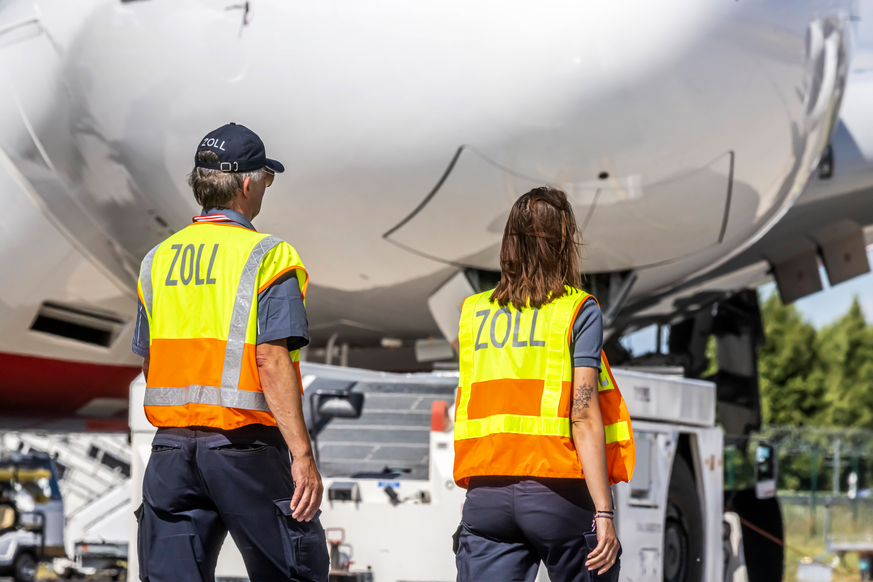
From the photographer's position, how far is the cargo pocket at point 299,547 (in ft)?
7.75

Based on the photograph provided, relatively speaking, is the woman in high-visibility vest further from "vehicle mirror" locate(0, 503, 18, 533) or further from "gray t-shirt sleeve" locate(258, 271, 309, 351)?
"vehicle mirror" locate(0, 503, 18, 533)

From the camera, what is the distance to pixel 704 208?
5.41 meters

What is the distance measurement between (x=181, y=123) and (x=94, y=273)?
2065 millimetres

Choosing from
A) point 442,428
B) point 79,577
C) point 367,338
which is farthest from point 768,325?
point 442,428

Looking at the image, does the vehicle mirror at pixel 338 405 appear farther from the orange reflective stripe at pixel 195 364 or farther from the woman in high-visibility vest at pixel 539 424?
the orange reflective stripe at pixel 195 364

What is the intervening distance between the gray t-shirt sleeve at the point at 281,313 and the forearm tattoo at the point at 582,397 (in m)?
0.62

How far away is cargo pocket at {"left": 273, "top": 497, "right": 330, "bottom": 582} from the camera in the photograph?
2.36 metres

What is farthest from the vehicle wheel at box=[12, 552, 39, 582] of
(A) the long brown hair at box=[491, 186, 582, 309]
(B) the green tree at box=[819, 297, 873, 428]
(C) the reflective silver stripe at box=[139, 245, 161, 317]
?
(B) the green tree at box=[819, 297, 873, 428]

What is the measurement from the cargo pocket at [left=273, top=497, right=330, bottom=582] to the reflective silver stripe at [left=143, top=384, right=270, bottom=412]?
0.73ft

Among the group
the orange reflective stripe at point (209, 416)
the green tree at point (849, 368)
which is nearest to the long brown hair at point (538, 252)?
the orange reflective stripe at point (209, 416)

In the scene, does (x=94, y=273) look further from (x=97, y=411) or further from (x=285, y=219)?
(x=97, y=411)

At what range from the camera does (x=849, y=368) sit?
3653 cm

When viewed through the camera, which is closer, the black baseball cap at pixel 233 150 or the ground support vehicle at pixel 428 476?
the black baseball cap at pixel 233 150

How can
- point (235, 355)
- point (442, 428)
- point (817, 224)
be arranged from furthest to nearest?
point (817, 224) < point (442, 428) < point (235, 355)
